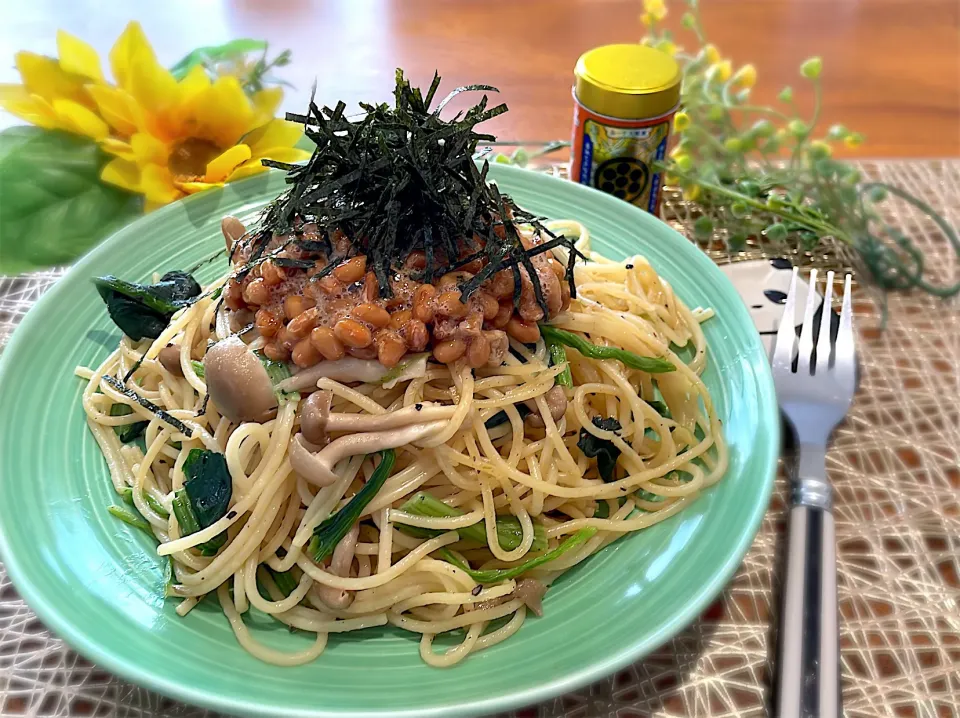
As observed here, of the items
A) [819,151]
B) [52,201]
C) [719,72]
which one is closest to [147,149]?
[52,201]

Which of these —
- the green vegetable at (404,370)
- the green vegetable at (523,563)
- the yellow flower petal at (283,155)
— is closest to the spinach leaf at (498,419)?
the green vegetable at (404,370)

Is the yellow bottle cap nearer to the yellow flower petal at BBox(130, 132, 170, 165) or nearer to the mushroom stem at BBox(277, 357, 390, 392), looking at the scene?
the mushroom stem at BBox(277, 357, 390, 392)

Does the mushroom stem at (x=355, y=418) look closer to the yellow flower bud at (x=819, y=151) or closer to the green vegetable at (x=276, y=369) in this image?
the green vegetable at (x=276, y=369)

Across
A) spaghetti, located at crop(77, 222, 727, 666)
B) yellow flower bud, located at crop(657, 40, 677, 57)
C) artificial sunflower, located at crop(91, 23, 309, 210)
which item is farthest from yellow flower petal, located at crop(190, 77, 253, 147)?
yellow flower bud, located at crop(657, 40, 677, 57)

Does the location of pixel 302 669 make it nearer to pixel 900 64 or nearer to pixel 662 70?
pixel 662 70

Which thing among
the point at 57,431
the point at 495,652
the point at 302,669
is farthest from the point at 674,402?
the point at 57,431
